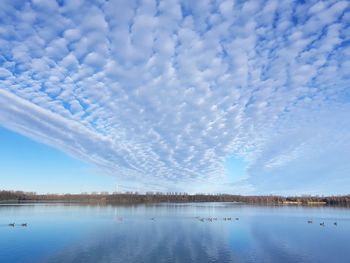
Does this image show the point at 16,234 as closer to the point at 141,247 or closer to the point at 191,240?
the point at 141,247

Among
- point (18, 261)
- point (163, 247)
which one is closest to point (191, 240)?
point (163, 247)

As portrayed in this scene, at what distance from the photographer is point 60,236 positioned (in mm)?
40906

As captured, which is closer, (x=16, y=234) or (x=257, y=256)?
(x=257, y=256)

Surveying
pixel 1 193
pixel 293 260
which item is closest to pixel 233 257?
pixel 293 260

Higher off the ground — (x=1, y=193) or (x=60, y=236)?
(x=1, y=193)

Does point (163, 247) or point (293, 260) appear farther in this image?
→ point (163, 247)

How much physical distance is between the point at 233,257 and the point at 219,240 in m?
10.5

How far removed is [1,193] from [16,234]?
176m

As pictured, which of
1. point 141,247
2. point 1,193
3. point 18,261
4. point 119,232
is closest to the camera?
point 18,261

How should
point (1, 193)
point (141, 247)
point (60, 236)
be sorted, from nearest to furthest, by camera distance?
point (141, 247) → point (60, 236) → point (1, 193)

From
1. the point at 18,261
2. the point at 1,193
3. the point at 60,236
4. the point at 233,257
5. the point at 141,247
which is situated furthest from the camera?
the point at 1,193

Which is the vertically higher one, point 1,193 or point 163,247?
point 1,193

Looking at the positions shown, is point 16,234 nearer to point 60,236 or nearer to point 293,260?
point 60,236

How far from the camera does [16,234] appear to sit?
42.7m
